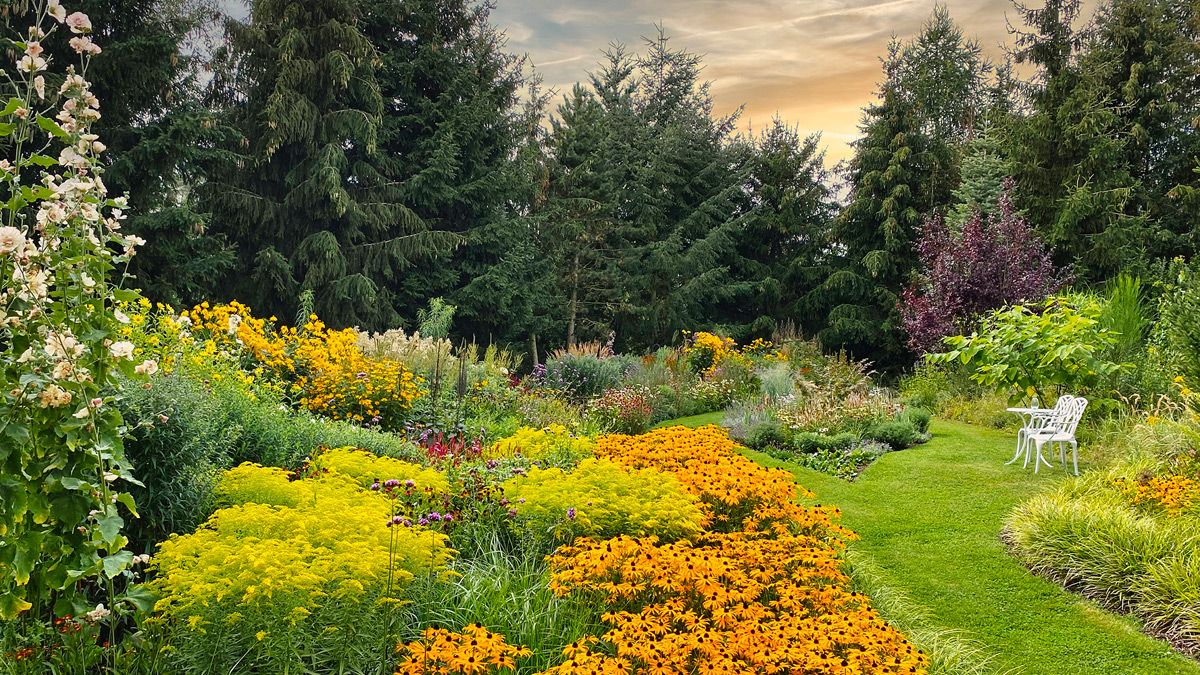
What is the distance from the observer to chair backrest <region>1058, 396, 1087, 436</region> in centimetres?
598

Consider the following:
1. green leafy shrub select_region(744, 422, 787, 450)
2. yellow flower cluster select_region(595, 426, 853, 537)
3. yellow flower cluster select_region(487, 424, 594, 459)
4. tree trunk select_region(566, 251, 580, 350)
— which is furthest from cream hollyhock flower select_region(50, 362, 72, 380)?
tree trunk select_region(566, 251, 580, 350)

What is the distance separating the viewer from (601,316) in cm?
2028

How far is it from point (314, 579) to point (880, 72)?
20.5 metres

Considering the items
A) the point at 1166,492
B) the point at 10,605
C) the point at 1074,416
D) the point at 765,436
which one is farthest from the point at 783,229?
the point at 10,605

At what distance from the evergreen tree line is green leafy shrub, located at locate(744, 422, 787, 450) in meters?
8.82

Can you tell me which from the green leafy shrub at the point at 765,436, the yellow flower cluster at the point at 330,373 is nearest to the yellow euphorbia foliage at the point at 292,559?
the yellow flower cluster at the point at 330,373

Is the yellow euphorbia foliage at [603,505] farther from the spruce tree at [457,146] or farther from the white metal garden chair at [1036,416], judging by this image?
the spruce tree at [457,146]

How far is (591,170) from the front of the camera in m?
19.9

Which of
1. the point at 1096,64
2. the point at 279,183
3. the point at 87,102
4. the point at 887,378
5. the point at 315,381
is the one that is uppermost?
the point at 1096,64

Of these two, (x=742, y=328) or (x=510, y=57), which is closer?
(x=510, y=57)

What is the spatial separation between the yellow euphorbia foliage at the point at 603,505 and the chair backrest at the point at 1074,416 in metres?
4.17

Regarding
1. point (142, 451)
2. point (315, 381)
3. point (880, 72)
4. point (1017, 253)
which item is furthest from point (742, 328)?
point (142, 451)

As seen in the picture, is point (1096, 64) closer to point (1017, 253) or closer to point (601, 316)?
point (1017, 253)

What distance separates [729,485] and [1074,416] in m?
4.03
